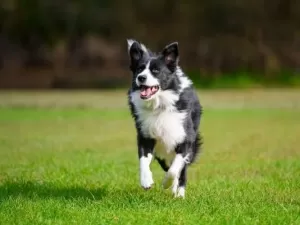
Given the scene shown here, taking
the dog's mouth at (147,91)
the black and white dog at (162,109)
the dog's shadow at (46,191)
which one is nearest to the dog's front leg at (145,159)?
the black and white dog at (162,109)

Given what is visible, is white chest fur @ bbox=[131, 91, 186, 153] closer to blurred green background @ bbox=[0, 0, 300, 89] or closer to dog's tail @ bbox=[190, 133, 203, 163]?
dog's tail @ bbox=[190, 133, 203, 163]

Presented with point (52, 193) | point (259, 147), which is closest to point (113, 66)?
point (259, 147)

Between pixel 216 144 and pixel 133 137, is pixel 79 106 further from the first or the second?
pixel 216 144

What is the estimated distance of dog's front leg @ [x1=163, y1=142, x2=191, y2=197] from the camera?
9.19m

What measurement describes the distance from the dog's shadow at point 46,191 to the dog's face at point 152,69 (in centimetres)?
144

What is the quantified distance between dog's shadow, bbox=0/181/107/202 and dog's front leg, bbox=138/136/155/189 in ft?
2.29

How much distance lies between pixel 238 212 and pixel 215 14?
32.1 meters

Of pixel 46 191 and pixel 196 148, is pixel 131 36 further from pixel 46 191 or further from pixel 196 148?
pixel 46 191

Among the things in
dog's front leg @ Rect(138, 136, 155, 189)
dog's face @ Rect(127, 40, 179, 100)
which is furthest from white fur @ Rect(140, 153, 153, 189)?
dog's face @ Rect(127, 40, 179, 100)

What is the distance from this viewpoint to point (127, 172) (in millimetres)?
12258

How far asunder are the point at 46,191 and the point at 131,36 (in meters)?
30.6

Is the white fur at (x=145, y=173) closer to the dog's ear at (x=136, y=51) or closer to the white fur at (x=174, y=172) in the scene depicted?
the white fur at (x=174, y=172)

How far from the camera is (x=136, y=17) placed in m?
40.6

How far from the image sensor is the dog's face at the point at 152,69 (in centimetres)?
921
